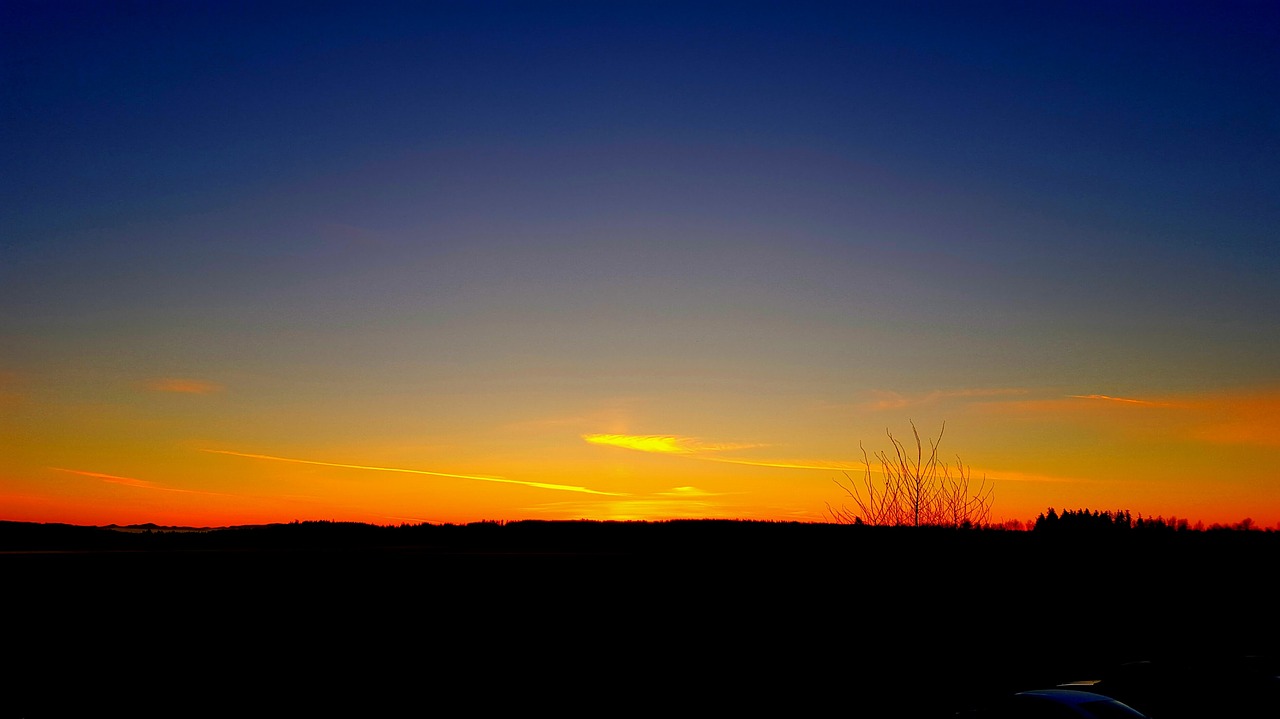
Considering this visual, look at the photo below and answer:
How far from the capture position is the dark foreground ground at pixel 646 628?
13.7m

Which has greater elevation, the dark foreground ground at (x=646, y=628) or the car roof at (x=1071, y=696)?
the car roof at (x=1071, y=696)

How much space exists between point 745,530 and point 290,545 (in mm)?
24183

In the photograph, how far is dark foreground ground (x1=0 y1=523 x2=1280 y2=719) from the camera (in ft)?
45.1

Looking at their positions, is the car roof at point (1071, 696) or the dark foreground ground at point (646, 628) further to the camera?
the dark foreground ground at point (646, 628)

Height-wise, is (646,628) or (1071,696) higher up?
(1071,696)

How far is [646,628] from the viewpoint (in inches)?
802

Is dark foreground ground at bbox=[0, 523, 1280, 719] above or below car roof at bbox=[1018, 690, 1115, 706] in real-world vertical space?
below

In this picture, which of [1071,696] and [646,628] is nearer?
[1071,696]

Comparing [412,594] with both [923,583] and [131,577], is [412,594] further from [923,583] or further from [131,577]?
[923,583]

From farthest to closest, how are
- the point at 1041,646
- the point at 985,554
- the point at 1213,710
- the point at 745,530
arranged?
the point at 745,530 → the point at 985,554 → the point at 1041,646 → the point at 1213,710

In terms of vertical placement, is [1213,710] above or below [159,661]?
above

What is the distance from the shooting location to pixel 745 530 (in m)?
46.6

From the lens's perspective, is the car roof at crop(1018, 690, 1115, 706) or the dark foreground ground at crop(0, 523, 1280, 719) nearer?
the car roof at crop(1018, 690, 1115, 706)

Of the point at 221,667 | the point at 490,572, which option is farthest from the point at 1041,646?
the point at 221,667
